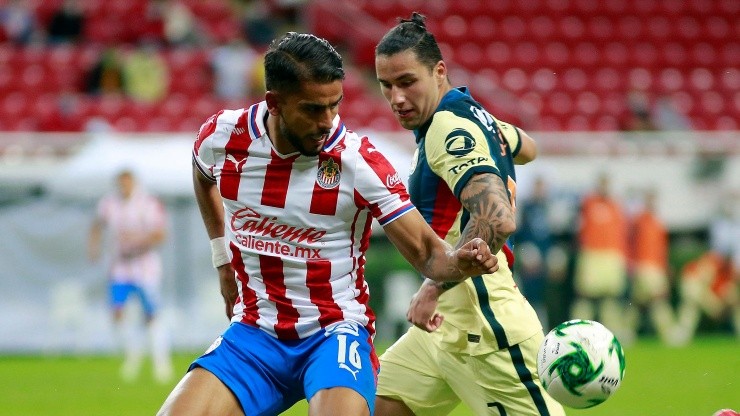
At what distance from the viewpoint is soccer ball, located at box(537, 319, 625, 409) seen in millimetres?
5191

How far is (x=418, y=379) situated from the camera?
19.2ft

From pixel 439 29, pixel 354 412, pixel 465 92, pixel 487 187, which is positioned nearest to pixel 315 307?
pixel 354 412

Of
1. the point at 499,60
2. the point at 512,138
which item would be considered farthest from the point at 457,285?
the point at 499,60

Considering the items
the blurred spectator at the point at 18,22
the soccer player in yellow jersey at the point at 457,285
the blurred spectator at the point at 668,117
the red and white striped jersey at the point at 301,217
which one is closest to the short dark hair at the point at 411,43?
the soccer player in yellow jersey at the point at 457,285

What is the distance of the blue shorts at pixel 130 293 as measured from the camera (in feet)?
41.7

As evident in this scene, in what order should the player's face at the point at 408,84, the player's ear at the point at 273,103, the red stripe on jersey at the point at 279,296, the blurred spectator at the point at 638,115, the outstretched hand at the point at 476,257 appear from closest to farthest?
the outstretched hand at the point at 476,257, the player's ear at the point at 273,103, the red stripe on jersey at the point at 279,296, the player's face at the point at 408,84, the blurred spectator at the point at 638,115

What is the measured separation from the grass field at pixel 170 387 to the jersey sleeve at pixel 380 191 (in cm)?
497

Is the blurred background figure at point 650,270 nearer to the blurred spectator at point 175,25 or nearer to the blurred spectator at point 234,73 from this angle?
the blurred spectator at point 234,73

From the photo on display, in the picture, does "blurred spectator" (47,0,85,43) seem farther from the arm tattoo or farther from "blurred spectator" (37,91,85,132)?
the arm tattoo

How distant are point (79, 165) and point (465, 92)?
9815 mm

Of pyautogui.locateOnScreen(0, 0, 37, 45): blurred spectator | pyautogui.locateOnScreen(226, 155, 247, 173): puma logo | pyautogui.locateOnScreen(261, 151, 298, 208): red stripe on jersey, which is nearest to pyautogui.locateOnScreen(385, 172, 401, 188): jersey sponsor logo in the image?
pyautogui.locateOnScreen(261, 151, 298, 208): red stripe on jersey

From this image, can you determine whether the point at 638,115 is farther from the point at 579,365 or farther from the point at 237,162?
the point at 237,162

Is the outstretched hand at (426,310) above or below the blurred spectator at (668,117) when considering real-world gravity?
above

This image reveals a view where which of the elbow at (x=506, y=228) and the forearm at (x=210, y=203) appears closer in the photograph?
the elbow at (x=506, y=228)
